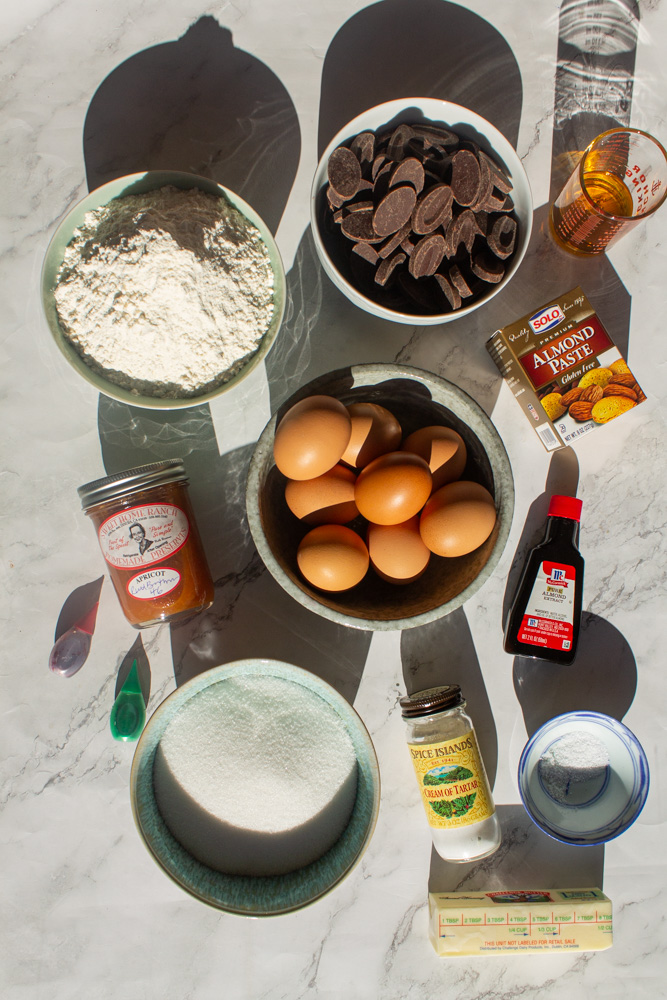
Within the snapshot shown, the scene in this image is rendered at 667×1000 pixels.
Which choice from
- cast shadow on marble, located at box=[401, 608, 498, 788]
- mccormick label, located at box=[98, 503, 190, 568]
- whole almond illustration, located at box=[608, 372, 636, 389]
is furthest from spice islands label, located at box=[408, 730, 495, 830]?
whole almond illustration, located at box=[608, 372, 636, 389]

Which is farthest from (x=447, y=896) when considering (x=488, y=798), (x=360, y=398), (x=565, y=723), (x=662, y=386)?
(x=662, y=386)

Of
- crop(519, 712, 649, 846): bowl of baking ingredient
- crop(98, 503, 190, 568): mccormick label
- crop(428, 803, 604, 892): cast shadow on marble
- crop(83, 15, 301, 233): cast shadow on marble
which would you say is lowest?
crop(428, 803, 604, 892): cast shadow on marble

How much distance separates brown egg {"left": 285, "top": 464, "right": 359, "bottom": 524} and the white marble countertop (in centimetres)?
20

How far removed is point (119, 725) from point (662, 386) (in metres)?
1.06

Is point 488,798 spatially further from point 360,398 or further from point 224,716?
point 360,398

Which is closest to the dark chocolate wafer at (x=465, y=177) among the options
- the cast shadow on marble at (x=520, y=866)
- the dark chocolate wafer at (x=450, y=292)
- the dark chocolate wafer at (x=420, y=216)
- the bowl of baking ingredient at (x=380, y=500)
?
the dark chocolate wafer at (x=420, y=216)

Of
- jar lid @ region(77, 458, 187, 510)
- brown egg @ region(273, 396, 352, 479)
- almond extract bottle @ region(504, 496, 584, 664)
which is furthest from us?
almond extract bottle @ region(504, 496, 584, 664)

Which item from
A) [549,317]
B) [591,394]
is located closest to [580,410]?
[591,394]

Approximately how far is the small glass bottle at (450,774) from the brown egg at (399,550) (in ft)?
0.70

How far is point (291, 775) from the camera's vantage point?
868mm

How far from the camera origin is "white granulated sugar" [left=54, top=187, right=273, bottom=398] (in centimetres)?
76

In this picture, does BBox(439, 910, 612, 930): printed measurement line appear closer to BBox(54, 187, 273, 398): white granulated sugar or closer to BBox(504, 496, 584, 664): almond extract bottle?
BBox(504, 496, 584, 664): almond extract bottle

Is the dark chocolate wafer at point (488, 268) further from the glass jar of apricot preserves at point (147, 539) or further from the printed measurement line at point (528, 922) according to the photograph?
the printed measurement line at point (528, 922)

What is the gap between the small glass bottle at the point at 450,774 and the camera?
33.5 inches
